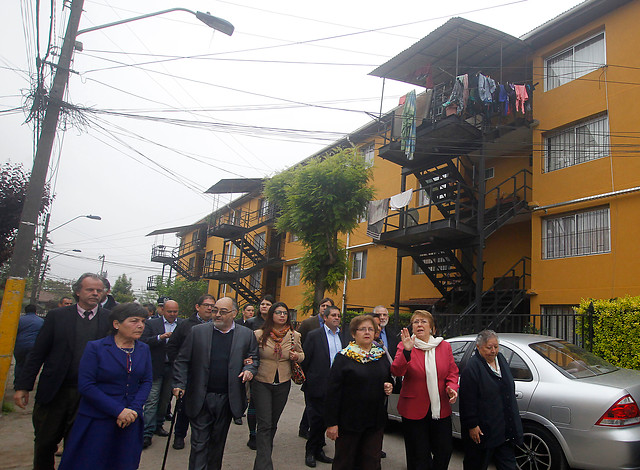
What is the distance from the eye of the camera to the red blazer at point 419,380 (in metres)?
4.16

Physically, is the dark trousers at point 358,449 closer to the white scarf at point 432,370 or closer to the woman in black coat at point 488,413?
the white scarf at point 432,370

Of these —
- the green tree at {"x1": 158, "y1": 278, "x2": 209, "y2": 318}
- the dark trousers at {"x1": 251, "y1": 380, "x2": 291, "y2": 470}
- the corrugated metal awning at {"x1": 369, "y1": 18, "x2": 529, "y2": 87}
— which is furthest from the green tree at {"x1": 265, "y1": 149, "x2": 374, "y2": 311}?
the green tree at {"x1": 158, "y1": 278, "x2": 209, "y2": 318}

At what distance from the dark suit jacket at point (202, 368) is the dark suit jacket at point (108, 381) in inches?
31.2

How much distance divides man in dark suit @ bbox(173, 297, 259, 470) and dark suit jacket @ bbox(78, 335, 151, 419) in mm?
756

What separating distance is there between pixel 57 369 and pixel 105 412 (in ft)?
3.49

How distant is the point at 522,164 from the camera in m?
15.0

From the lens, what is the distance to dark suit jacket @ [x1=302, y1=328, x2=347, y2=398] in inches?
222

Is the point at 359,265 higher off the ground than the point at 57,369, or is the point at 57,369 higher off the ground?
the point at 359,265

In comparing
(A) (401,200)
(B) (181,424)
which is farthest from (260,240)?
(B) (181,424)

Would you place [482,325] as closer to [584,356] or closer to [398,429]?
[398,429]

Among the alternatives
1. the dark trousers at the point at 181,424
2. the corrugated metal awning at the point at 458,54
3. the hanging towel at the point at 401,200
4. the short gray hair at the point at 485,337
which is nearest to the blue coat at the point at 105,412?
the dark trousers at the point at 181,424

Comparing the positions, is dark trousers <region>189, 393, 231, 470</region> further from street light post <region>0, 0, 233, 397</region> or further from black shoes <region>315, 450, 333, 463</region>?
street light post <region>0, 0, 233, 397</region>

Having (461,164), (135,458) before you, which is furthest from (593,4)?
(135,458)

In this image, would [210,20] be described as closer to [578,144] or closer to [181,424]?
[181,424]
